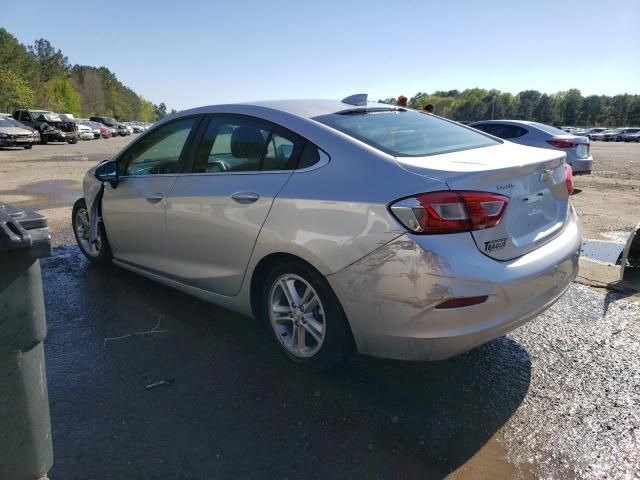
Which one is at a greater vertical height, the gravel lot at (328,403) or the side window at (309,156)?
the side window at (309,156)

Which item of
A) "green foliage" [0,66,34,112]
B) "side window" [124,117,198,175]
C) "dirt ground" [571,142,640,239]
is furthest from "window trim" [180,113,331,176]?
"green foliage" [0,66,34,112]

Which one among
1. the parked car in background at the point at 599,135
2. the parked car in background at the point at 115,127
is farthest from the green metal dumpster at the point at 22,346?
the parked car in background at the point at 599,135

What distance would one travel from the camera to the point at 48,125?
32.4 meters

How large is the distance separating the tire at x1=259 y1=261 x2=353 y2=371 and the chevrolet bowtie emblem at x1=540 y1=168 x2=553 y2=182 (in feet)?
4.67

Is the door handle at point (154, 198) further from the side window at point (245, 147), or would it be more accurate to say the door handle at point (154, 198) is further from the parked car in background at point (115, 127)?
the parked car in background at point (115, 127)

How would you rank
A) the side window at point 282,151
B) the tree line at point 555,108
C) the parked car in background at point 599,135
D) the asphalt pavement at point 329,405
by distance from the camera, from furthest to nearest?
the tree line at point 555,108 < the parked car in background at point 599,135 < the side window at point 282,151 < the asphalt pavement at point 329,405

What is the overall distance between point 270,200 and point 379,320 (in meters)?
1.03

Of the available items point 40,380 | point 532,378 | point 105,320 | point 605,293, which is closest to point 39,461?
point 40,380

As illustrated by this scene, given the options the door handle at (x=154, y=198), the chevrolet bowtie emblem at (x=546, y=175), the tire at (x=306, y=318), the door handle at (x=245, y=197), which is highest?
the chevrolet bowtie emblem at (x=546, y=175)

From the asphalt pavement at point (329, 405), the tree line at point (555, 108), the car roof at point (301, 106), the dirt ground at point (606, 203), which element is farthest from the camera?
the tree line at point (555, 108)

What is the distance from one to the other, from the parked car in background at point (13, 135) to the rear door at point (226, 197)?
26.2m

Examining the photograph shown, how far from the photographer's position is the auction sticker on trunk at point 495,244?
8.59 feet

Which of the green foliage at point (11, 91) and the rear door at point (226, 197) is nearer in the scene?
the rear door at point (226, 197)

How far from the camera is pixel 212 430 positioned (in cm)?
266
